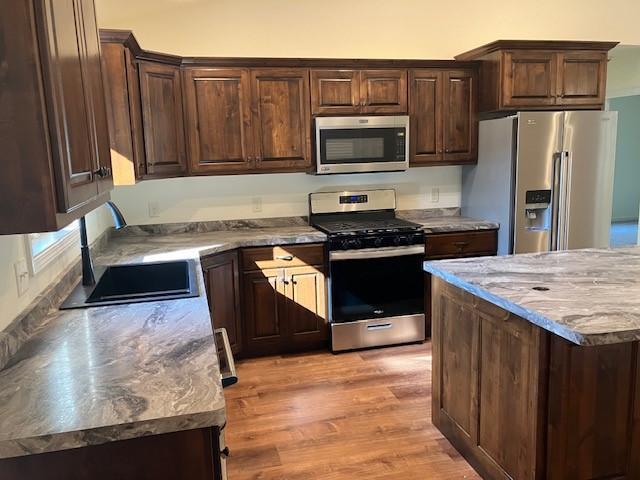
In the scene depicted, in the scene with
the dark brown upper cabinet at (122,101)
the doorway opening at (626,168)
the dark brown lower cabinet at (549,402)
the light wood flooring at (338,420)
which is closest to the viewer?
the dark brown lower cabinet at (549,402)

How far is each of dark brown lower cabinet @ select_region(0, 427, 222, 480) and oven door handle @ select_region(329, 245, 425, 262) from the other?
2517mm

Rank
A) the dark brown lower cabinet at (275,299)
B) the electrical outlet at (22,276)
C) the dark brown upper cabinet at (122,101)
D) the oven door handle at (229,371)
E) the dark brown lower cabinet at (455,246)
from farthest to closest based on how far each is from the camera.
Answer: the dark brown lower cabinet at (455,246)
the dark brown lower cabinet at (275,299)
the dark brown upper cabinet at (122,101)
the electrical outlet at (22,276)
the oven door handle at (229,371)

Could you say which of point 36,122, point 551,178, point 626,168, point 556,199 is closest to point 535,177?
point 551,178

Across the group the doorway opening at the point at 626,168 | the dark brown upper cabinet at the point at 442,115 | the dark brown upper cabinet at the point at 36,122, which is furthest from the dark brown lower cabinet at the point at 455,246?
the doorway opening at the point at 626,168

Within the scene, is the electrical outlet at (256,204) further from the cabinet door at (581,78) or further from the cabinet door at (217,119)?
the cabinet door at (581,78)

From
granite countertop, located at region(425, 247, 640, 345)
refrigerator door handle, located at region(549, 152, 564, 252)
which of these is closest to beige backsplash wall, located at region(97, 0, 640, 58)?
refrigerator door handle, located at region(549, 152, 564, 252)

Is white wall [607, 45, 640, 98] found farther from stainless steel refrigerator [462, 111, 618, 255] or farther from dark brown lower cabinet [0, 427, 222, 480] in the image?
dark brown lower cabinet [0, 427, 222, 480]

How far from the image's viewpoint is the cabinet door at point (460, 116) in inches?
163

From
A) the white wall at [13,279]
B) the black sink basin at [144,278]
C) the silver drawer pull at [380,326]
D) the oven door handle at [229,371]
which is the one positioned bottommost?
the silver drawer pull at [380,326]

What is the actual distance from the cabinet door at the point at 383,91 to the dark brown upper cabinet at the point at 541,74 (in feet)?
2.19

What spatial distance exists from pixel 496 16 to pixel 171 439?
441cm

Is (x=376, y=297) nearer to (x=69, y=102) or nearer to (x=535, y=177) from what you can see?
(x=535, y=177)

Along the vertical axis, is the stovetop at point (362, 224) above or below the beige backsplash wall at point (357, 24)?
below

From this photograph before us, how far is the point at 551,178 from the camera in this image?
3895 mm
